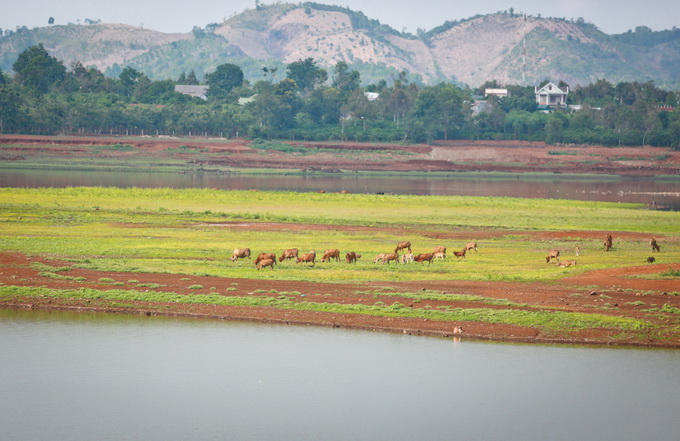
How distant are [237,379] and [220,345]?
3751 millimetres

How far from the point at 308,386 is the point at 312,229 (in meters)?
34.0

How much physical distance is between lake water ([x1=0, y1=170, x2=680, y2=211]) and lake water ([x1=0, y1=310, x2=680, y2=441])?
62.7 metres

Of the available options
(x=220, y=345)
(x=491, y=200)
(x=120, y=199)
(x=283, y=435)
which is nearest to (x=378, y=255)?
(x=220, y=345)

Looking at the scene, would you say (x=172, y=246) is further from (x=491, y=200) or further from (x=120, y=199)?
(x=491, y=200)

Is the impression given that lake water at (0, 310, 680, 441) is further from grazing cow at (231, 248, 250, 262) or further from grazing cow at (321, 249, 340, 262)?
grazing cow at (321, 249, 340, 262)

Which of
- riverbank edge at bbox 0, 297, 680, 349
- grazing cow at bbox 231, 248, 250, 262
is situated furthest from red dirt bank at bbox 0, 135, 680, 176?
riverbank edge at bbox 0, 297, 680, 349

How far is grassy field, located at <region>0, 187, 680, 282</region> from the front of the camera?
41.8m

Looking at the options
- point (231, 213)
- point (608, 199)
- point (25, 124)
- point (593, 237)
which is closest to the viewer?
point (593, 237)

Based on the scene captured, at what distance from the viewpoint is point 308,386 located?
25.2 m

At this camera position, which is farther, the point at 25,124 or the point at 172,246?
the point at 25,124

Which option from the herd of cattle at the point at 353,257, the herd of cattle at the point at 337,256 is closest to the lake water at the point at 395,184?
the herd of cattle at the point at 353,257

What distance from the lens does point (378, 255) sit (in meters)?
44.5

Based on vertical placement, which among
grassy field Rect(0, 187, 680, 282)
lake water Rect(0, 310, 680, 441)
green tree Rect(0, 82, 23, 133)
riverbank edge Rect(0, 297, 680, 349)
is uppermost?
green tree Rect(0, 82, 23, 133)

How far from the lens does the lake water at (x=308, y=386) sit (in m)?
Answer: 22.0
